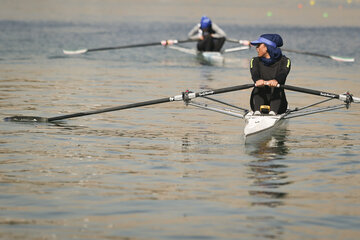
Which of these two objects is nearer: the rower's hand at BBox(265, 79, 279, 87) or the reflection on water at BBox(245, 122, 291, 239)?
the reflection on water at BBox(245, 122, 291, 239)

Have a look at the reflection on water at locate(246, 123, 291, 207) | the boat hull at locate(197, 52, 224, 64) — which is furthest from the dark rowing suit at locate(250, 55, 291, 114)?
→ the boat hull at locate(197, 52, 224, 64)

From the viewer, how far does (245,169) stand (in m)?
12.3

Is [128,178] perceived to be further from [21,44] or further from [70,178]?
[21,44]

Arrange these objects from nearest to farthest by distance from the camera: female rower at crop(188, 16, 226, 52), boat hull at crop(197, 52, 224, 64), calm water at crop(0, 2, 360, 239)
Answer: calm water at crop(0, 2, 360, 239), boat hull at crop(197, 52, 224, 64), female rower at crop(188, 16, 226, 52)

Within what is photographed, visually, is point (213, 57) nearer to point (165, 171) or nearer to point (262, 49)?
point (262, 49)

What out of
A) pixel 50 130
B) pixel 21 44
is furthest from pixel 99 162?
pixel 21 44

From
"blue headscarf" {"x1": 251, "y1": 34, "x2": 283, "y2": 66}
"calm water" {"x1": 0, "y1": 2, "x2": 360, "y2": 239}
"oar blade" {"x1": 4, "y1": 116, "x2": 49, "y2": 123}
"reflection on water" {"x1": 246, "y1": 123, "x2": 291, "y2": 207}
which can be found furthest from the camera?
"oar blade" {"x1": 4, "y1": 116, "x2": 49, "y2": 123}

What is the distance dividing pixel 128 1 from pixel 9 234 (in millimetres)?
124972

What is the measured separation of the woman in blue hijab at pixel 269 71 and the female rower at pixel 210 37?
59.2 ft

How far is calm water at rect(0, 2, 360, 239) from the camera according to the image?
926 centimetres

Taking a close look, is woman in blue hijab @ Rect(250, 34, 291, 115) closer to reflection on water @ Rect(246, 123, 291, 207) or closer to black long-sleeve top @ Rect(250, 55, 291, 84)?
black long-sleeve top @ Rect(250, 55, 291, 84)

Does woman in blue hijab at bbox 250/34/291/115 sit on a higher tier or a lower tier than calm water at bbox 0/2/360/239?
higher

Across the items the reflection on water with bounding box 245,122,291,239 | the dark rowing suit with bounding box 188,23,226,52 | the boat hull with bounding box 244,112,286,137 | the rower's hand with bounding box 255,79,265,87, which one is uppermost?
the dark rowing suit with bounding box 188,23,226,52

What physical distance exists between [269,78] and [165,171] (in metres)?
4.04
